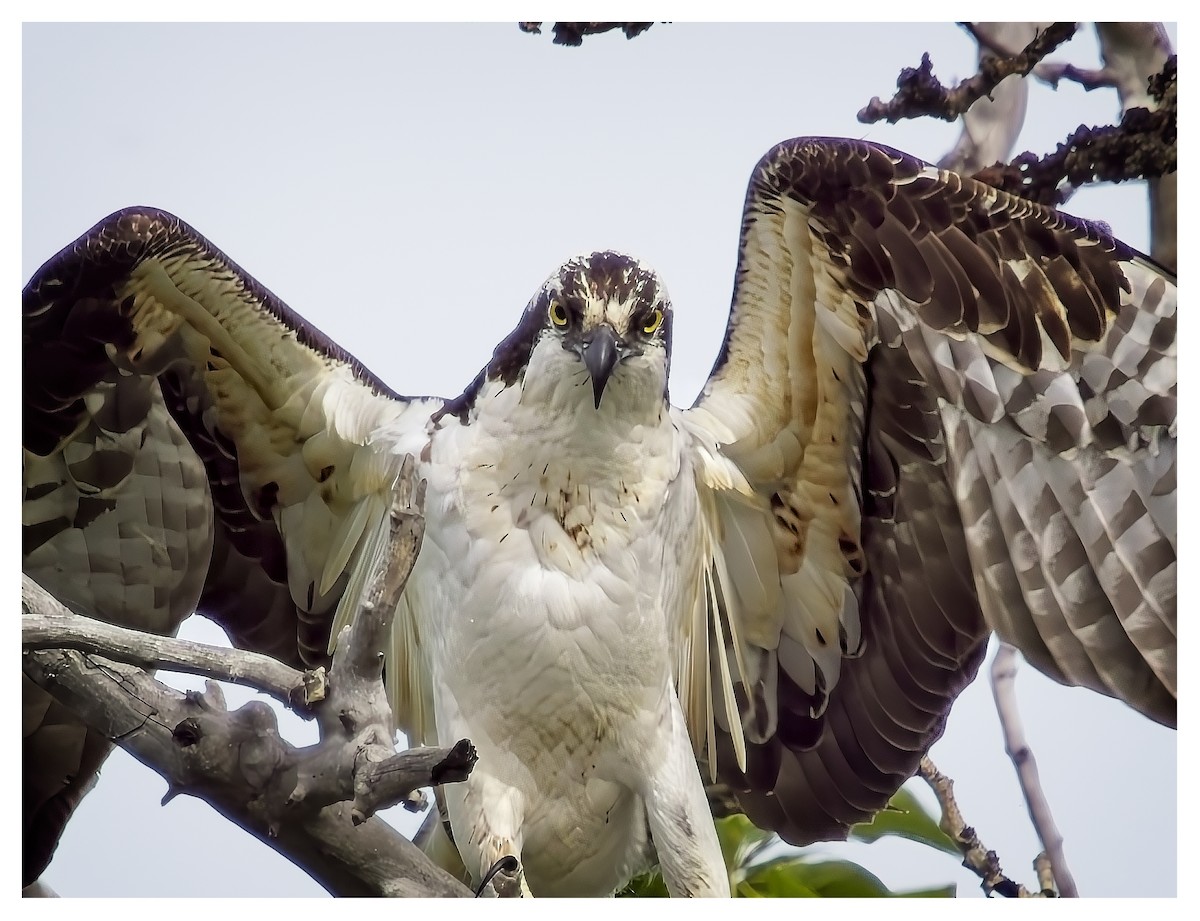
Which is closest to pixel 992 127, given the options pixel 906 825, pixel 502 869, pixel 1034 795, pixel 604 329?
pixel 604 329

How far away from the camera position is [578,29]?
11.8 feet

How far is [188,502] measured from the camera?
12.4 ft

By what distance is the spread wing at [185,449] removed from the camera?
3.43m

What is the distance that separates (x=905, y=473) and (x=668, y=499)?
0.65m

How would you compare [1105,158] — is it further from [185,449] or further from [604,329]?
[185,449]

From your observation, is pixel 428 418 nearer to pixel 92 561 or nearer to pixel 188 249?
pixel 188 249

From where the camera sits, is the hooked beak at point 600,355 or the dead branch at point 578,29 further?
the dead branch at point 578,29

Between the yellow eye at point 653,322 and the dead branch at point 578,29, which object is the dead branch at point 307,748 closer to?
the yellow eye at point 653,322

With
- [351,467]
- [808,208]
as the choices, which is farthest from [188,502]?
[808,208]

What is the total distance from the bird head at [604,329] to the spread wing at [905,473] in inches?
14.7

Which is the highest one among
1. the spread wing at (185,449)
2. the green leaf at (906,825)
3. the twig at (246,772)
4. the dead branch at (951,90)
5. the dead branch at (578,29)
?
the dead branch at (578,29)

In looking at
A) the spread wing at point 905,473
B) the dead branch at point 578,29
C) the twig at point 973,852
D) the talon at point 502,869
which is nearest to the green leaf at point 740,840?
the spread wing at point 905,473

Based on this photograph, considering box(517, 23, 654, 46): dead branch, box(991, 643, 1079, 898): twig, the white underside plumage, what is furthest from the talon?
box(517, 23, 654, 46): dead branch

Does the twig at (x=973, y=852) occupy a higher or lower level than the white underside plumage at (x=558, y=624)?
lower
